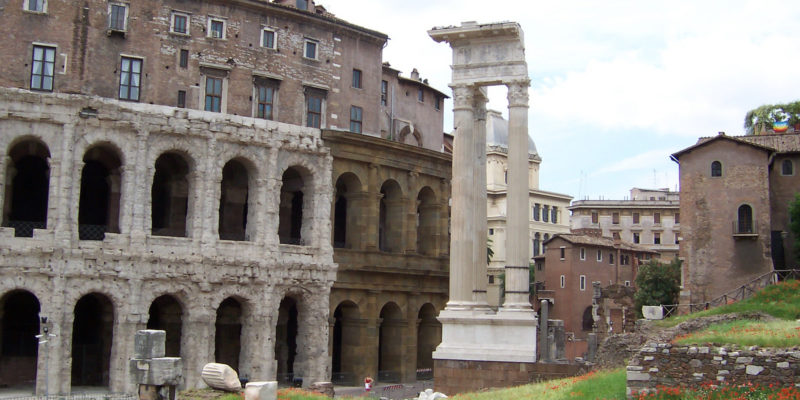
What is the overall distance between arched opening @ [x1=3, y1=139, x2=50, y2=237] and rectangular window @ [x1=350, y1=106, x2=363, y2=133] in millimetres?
14984

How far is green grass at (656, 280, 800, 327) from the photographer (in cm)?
3612

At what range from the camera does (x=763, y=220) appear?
4819 cm

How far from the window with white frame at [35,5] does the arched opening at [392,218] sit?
1832 centimetres

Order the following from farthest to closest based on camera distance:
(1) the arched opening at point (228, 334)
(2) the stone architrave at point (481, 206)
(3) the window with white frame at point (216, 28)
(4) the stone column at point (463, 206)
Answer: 1. (1) the arched opening at point (228, 334)
2. (3) the window with white frame at point (216, 28)
3. (4) the stone column at point (463, 206)
4. (2) the stone architrave at point (481, 206)

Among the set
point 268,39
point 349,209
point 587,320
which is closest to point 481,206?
point 349,209

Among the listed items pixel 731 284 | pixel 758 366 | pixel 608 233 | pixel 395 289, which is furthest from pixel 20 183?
pixel 608 233

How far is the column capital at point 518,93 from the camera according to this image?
118 feet

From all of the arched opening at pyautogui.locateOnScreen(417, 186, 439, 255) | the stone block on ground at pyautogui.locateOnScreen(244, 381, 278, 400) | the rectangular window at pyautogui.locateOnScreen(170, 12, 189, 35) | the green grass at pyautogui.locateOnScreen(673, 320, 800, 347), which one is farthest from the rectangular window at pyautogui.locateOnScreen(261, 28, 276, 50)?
the green grass at pyautogui.locateOnScreen(673, 320, 800, 347)

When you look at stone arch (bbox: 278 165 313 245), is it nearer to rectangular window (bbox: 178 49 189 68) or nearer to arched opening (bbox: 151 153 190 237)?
arched opening (bbox: 151 153 190 237)

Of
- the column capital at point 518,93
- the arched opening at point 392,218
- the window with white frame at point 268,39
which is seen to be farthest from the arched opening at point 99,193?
the column capital at point 518,93

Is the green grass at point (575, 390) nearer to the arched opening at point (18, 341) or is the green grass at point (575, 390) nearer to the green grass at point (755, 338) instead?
the green grass at point (755, 338)

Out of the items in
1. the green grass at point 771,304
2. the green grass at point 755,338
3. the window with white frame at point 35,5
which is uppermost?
the window with white frame at point 35,5

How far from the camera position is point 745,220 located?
160 feet

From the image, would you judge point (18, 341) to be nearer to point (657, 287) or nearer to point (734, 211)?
point (734, 211)
